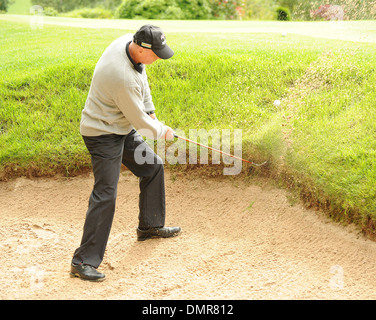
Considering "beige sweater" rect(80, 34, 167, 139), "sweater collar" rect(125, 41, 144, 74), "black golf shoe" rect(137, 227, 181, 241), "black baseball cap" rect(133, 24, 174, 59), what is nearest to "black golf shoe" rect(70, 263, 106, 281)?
"black golf shoe" rect(137, 227, 181, 241)

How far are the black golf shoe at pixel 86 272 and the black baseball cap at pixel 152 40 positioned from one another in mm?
2154

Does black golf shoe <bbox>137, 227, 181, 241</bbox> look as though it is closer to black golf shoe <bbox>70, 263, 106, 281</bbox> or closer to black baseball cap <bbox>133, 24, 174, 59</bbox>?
black golf shoe <bbox>70, 263, 106, 281</bbox>

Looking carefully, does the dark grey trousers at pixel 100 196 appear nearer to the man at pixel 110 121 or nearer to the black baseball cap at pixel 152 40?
the man at pixel 110 121

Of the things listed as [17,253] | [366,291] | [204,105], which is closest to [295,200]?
[366,291]

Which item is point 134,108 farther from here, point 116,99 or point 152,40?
point 152,40

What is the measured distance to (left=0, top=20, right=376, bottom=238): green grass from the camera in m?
5.47

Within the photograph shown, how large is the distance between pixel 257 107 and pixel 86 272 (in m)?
3.55

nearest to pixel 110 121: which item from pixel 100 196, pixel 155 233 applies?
pixel 100 196

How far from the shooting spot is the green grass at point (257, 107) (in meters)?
5.47

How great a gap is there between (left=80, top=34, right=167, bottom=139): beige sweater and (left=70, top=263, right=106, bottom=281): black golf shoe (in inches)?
51.1

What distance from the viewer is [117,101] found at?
169 inches

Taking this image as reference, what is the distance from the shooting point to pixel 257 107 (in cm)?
682

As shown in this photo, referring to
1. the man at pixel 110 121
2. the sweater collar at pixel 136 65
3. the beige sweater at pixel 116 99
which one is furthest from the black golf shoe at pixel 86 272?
the sweater collar at pixel 136 65
